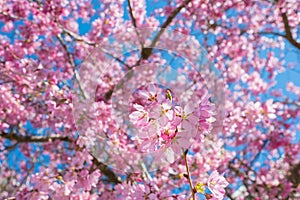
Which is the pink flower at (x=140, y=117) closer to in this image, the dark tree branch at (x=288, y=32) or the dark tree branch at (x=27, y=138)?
the dark tree branch at (x=27, y=138)

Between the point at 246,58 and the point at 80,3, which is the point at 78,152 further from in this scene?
the point at 246,58

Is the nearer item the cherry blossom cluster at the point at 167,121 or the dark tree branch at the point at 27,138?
the cherry blossom cluster at the point at 167,121

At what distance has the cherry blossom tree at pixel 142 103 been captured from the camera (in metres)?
2.06

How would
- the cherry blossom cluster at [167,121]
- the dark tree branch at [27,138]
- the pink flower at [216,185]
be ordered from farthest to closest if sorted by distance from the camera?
the dark tree branch at [27,138], the pink flower at [216,185], the cherry blossom cluster at [167,121]

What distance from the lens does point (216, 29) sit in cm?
702

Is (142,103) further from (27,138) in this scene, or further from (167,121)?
(27,138)

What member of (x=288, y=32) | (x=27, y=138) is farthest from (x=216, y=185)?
(x=27, y=138)

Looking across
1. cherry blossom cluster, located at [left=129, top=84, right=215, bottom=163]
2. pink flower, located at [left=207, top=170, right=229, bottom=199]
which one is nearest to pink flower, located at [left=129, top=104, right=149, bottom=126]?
cherry blossom cluster, located at [left=129, top=84, right=215, bottom=163]

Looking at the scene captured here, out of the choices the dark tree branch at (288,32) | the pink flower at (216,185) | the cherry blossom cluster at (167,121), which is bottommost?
the pink flower at (216,185)

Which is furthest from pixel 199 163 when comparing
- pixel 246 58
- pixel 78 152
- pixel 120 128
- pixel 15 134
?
pixel 246 58

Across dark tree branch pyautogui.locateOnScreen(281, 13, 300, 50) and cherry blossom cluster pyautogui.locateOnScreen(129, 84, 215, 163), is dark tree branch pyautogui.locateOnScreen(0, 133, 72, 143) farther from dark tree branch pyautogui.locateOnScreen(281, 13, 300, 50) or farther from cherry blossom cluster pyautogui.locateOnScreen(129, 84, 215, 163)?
cherry blossom cluster pyautogui.locateOnScreen(129, 84, 215, 163)

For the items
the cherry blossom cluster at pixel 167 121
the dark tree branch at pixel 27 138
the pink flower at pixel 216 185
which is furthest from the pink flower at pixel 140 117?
the dark tree branch at pixel 27 138

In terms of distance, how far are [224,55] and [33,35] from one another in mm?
3359

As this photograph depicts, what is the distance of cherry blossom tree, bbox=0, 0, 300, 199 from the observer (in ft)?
6.76
